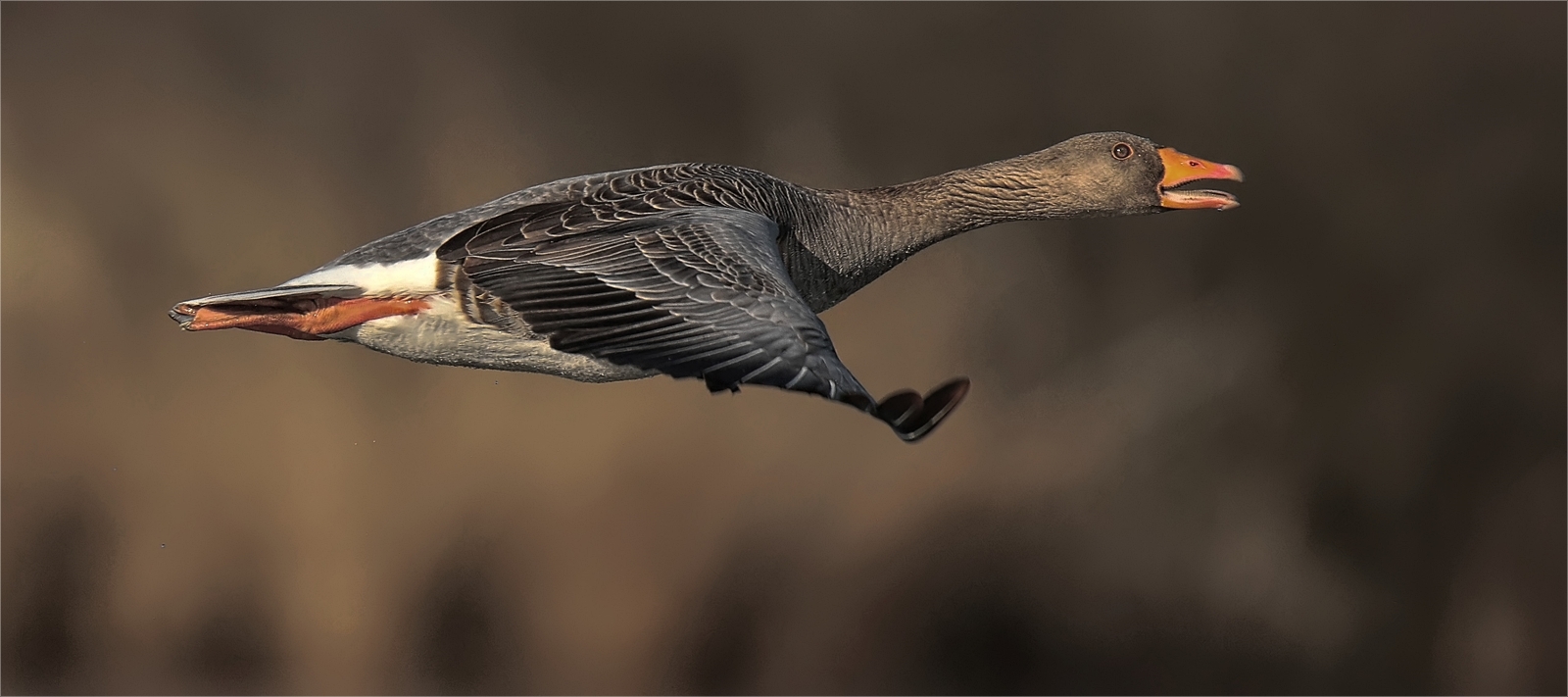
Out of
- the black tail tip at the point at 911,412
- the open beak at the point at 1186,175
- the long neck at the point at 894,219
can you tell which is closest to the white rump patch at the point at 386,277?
the long neck at the point at 894,219

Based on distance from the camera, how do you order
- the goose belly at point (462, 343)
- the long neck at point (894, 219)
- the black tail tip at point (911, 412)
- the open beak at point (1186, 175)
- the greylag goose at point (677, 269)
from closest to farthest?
→ the black tail tip at point (911, 412) < the greylag goose at point (677, 269) < the goose belly at point (462, 343) < the long neck at point (894, 219) < the open beak at point (1186, 175)

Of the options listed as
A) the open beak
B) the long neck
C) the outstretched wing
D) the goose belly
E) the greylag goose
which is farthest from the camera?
the open beak

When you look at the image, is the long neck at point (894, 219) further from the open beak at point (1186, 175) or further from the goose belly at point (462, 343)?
the goose belly at point (462, 343)

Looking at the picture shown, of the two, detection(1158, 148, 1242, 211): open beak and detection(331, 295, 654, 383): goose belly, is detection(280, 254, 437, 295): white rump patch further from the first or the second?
detection(1158, 148, 1242, 211): open beak

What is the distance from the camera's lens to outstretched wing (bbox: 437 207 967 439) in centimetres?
239

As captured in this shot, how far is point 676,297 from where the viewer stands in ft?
8.93

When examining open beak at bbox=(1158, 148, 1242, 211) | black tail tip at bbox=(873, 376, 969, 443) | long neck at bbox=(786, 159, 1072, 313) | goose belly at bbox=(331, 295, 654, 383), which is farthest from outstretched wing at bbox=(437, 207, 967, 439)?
open beak at bbox=(1158, 148, 1242, 211)

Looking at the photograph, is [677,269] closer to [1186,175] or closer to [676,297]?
[676,297]

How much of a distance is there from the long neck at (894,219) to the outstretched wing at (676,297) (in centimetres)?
40

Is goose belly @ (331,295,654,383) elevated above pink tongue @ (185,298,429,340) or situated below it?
below

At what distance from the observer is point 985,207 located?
3848mm

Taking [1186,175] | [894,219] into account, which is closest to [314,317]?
[894,219]

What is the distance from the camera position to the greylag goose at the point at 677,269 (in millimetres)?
2549

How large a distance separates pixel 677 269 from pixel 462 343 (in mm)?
703
